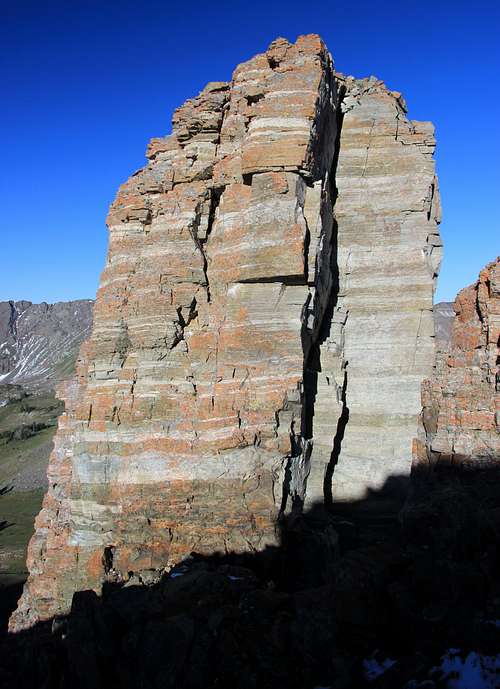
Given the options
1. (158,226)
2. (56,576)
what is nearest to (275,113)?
(158,226)

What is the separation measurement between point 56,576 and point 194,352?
34.0ft

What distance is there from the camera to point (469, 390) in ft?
65.8

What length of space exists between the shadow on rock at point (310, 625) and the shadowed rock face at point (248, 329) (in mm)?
4127

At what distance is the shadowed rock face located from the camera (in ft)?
64.8

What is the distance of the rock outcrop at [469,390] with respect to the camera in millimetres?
19531

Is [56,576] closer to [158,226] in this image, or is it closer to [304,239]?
[158,226]

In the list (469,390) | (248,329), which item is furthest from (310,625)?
(469,390)

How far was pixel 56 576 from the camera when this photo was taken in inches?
853

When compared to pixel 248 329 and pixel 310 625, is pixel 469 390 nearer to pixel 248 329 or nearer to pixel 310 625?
pixel 248 329

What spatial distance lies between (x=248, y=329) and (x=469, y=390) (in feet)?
27.4

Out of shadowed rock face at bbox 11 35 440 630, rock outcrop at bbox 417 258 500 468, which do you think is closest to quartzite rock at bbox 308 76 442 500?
shadowed rock face at bbox 11 35 440 630

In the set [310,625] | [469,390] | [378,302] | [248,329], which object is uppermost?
[378,302]

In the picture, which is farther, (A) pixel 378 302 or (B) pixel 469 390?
(A) pixel 378 302

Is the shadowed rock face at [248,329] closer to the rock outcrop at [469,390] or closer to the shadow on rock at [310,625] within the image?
the rock outcrop at [469,390]
